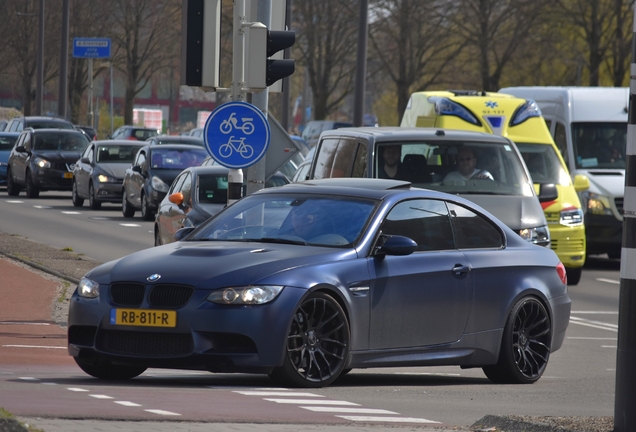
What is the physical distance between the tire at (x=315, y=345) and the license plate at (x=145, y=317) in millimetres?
710

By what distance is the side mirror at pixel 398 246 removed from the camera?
29.7 ft

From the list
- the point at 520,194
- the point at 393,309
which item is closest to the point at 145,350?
the point at 393,309

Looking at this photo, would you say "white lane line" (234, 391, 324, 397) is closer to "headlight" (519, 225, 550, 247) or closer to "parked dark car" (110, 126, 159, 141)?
"headlight" (519, 225, 550, 247)

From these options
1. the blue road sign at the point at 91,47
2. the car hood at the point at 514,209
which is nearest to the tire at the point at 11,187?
the blue road sign at the point at 91,47

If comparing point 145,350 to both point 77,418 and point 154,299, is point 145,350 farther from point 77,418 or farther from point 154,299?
point 77,418

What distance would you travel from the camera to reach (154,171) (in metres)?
28.7

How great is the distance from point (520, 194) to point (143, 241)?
947 centimetres

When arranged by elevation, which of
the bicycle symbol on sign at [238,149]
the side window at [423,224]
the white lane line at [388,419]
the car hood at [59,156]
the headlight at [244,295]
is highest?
the bicycle symbol on sign at [238,149]

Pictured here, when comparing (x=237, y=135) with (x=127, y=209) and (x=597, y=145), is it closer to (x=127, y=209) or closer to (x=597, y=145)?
(x=597, y=145)

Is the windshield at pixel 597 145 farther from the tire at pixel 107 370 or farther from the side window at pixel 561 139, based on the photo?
the tire at pixel 107 370

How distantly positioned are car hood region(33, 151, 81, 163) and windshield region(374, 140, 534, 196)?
72.1 ft

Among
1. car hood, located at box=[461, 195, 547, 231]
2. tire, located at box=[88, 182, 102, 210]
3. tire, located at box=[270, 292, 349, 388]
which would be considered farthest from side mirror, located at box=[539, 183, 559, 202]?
tire, located at box=[88, 182, 102, 210]

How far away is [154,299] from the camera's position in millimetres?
8445

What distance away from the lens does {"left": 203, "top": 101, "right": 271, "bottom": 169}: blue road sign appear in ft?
41.7
